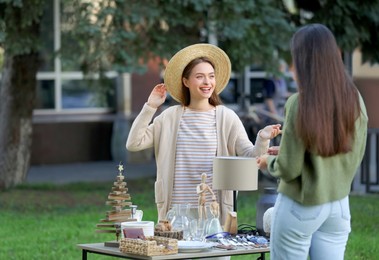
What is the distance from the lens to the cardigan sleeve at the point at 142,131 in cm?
662

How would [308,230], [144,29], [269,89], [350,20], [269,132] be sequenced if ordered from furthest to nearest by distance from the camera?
[269,89] < [350,20] < [144,29] < [269,132] < [308,230]

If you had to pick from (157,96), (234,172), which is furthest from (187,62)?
(234,172)

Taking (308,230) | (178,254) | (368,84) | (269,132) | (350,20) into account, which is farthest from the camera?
(368,84)

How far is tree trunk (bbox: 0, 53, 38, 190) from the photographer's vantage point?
14609 millimetres

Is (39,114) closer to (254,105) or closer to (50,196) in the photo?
(254,105)

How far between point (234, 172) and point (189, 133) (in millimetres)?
528

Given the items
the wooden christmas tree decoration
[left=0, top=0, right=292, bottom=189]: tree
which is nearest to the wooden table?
the wooden christmas tree decoration

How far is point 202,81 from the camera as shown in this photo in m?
6.71

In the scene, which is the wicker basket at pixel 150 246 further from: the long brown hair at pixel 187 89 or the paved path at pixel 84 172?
the paved path at pixel 84 172

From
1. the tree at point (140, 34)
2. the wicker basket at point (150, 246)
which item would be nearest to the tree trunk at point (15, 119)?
the tree at point (140, 34)

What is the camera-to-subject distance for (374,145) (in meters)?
14.4

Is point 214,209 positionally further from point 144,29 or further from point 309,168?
point 144,29

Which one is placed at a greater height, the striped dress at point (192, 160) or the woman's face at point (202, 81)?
the woman's face at point (202, 81)

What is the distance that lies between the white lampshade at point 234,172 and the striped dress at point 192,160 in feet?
0.91
